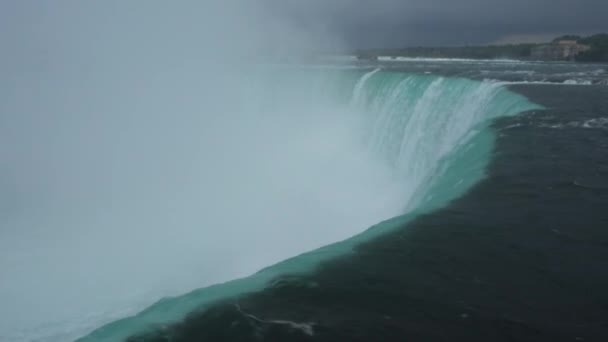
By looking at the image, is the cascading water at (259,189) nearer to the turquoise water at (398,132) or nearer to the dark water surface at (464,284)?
the turquoise water at (398,132)

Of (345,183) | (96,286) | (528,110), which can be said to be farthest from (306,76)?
(96,286)

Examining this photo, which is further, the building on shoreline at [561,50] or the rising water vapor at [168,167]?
the building on shoreline at [561,50]

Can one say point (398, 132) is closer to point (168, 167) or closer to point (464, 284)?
point (168, 167)

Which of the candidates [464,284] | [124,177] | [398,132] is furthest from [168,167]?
[464,284]

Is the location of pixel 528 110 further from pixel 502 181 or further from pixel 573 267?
pixel 573 267

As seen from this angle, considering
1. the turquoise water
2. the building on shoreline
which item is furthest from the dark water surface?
the building on shoreline

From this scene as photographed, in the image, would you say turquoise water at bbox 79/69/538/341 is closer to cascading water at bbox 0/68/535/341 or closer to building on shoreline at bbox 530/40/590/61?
cascading water at bbox 0/68/535/341

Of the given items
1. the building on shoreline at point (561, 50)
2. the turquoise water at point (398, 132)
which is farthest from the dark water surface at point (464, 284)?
the building on shoreline at point (561, 50)
